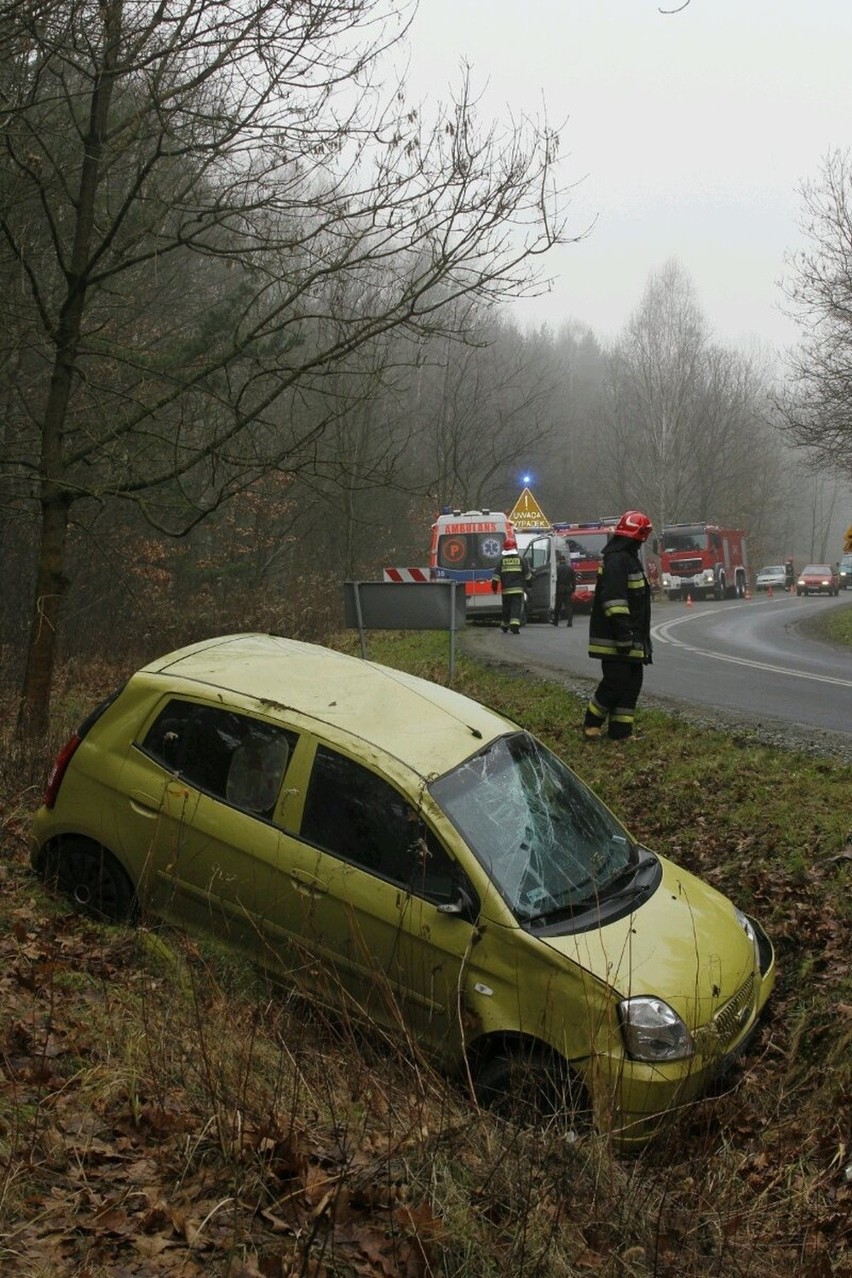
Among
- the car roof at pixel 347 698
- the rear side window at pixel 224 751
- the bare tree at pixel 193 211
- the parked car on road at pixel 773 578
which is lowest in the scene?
the parked car on road at pixel 773 578

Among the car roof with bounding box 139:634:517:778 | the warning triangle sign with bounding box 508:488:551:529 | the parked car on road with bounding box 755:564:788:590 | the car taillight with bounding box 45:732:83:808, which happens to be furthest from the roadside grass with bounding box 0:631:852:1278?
the parked car on road with bounding box 755:564:788:590

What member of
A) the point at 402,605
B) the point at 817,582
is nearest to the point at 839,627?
the point at 402,605

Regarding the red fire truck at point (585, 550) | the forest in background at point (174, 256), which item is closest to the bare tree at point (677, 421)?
the red fire truck at point (585, 550)

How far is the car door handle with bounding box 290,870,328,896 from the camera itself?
529 centimetres

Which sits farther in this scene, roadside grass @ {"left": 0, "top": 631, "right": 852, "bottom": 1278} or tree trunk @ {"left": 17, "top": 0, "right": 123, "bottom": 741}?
tree trunk @ {"left": 17, "top": 0, "right": 123, "bottom": 741}

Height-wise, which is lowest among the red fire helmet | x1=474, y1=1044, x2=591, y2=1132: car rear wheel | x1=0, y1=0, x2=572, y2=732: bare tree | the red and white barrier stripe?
x1=474, y1=1044, x2=591, y2=1132: car rear wheel

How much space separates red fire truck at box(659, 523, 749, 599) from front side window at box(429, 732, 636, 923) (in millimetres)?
41073

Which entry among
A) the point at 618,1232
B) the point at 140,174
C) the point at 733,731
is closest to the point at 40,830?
the point at 618,1232

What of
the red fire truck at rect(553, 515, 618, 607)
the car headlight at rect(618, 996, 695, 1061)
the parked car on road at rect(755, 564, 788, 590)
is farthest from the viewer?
the parked car on road at rect(755, 564, 788, 590)

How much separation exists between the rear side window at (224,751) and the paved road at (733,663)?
674 cm

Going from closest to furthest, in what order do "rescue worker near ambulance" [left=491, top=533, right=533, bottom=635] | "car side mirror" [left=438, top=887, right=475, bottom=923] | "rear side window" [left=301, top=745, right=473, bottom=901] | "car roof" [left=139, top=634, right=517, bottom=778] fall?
1. "car side mirror" [left=438, top=887, right=475, bottom=923]
2. "rear side window" [left=301, top=745, right=473, bottom=901]
3. "car roof" [left=139, top=634, right=517, bottom=778]
4. "rescue worker near ambulance" [left=491, top=533, right=533, bottom=635]

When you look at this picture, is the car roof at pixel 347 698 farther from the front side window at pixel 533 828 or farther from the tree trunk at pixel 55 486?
the tree trunk at pixel 55 486

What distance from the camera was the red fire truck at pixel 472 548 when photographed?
89.6 ft

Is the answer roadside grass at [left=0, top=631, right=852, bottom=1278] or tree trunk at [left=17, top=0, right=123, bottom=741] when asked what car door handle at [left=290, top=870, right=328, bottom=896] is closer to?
roadside grass at [left=0, top=631, right=852, bottom=1278]
